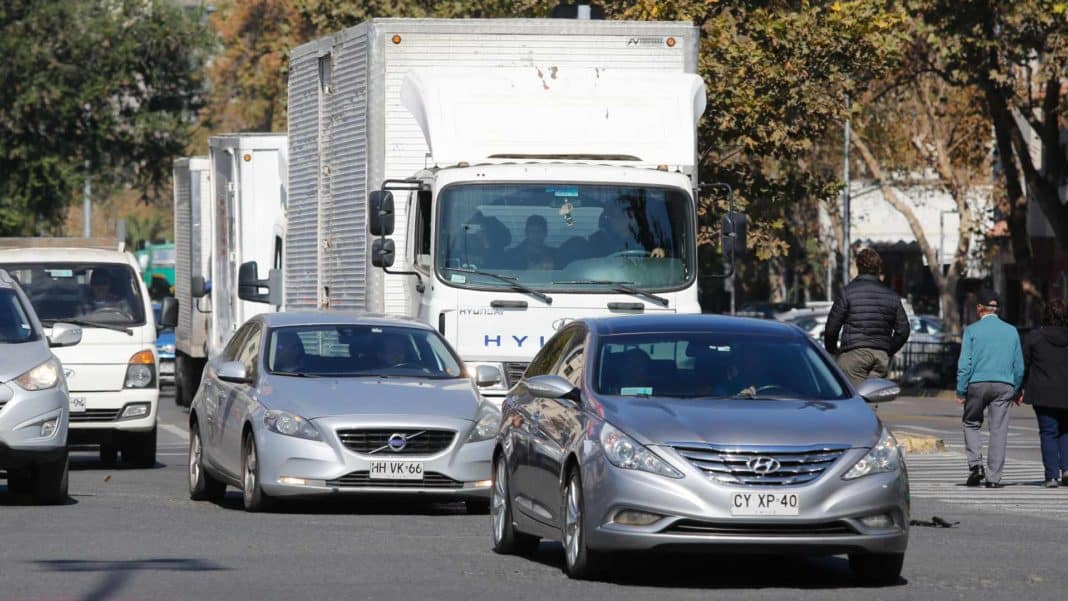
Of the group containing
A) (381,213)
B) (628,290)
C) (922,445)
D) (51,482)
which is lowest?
(922,445)

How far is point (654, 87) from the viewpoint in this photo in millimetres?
19266

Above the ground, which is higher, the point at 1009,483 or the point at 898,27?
the point at 898,27

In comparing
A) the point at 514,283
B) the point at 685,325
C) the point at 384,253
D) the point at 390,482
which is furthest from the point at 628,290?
the point at 685,325

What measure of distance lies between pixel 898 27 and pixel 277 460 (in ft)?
73.9

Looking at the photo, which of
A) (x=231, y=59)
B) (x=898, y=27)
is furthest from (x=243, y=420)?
(x=231, y=59)

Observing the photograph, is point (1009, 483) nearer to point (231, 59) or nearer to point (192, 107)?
point (192, 107)

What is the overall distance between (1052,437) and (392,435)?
6824 mm

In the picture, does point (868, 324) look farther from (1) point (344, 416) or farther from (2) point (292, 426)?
(2) point (292, 426)

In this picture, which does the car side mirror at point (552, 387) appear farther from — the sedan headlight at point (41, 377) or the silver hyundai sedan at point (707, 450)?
the sedan headlight at point (41, 377)

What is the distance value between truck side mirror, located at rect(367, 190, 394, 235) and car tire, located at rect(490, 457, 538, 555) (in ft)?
17.4

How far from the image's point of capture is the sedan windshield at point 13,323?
54.1 feet

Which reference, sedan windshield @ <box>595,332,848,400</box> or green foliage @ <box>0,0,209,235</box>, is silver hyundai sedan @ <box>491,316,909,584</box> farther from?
green foliage @ <box>0,0,209,235</box>

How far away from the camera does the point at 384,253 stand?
18594mm

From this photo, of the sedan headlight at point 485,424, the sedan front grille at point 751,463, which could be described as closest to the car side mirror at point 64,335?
the sedan headlight at point 485,424
